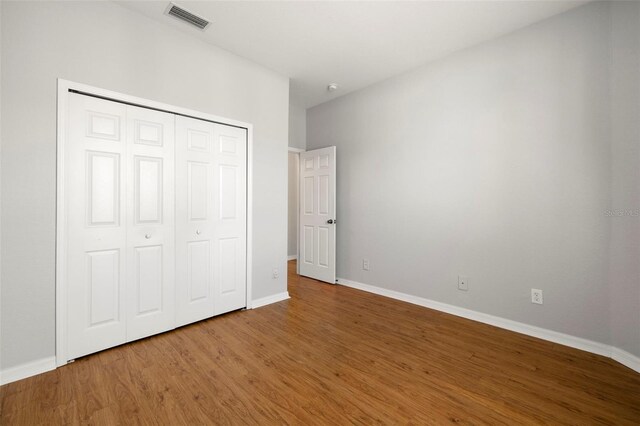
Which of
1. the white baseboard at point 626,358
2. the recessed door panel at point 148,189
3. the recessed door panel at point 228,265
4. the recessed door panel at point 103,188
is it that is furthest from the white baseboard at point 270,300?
the white baseboard at point 626,358

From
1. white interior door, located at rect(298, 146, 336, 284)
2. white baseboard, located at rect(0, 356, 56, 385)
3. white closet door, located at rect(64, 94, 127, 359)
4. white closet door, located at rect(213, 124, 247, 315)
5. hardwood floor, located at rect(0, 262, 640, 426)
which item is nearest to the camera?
hardwood floor, located at rect(0, 262, 640, 426)

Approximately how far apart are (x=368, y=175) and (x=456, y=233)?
141 centimetres

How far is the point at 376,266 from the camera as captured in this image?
389cm

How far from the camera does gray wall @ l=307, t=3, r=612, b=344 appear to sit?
2348 millimetres

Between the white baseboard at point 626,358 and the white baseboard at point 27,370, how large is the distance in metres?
4.18

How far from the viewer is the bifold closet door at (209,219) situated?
2.73m

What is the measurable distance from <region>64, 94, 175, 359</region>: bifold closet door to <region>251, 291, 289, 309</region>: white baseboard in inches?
35.6

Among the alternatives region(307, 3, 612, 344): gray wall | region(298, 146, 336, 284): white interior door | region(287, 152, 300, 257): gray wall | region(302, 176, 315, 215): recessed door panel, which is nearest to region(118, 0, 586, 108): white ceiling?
region(307, 3, 612, 344): gray wall

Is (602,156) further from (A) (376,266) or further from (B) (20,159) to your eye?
(B) (20,159)

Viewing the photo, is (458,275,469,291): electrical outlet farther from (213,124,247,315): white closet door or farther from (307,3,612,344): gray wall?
(213,124,247,315): white closet door

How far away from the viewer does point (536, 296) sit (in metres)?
2.60

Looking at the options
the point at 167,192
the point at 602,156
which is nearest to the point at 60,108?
the point at 167,192

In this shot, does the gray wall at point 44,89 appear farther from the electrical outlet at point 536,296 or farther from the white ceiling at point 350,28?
the electrical outlet at point 536,296

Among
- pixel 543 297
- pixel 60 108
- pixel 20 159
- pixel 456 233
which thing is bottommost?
pixel 543 297
